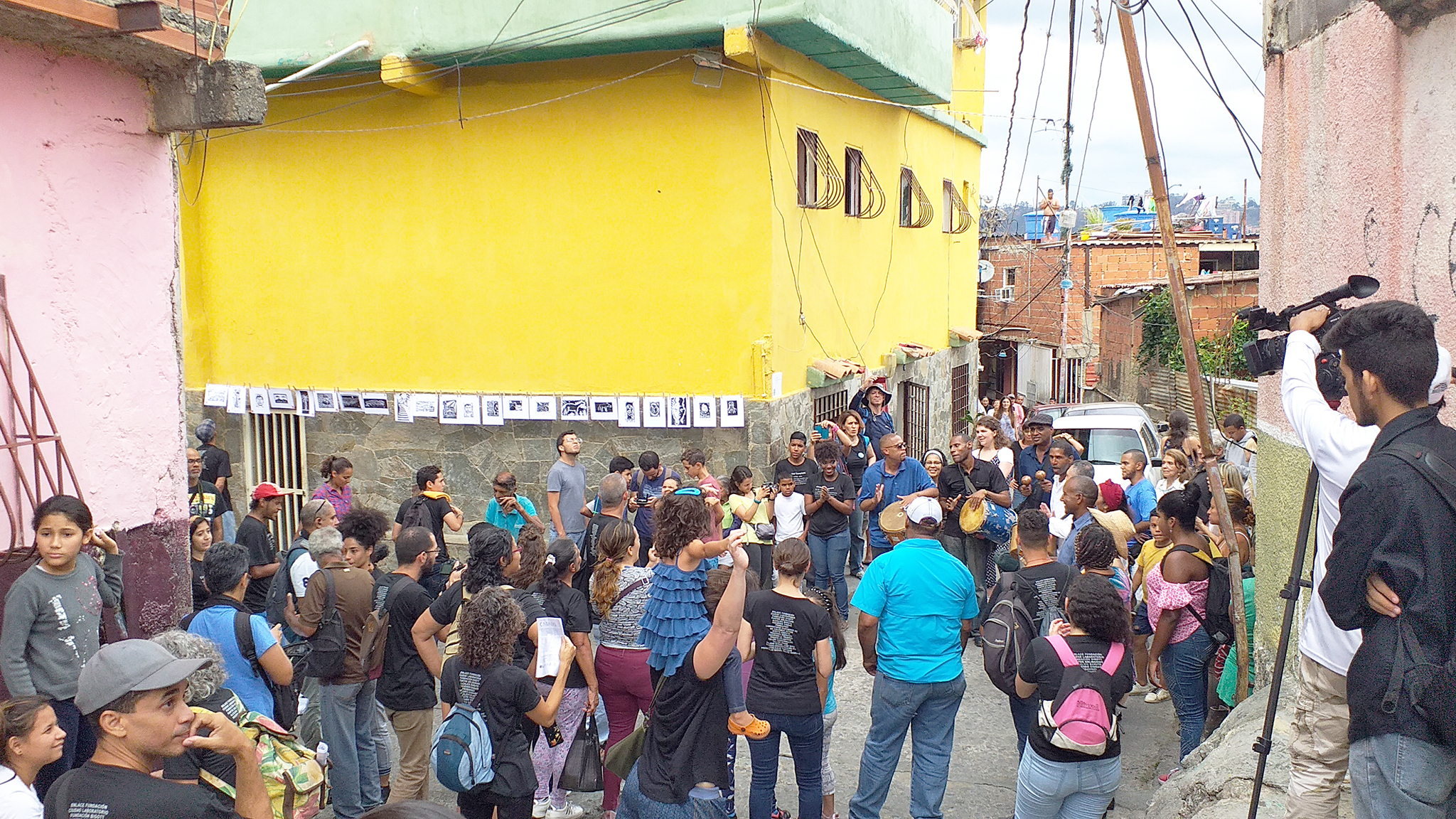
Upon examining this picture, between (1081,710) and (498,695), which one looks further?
(498,695)

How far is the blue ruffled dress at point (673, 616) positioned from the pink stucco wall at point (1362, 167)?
3291mm

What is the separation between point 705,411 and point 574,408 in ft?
4.95

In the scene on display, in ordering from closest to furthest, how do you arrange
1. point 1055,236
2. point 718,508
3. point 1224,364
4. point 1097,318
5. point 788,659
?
1. point 788,659
2. point 718,508
3. point 1224,364
4. point 1097,318
5. point 1055,236

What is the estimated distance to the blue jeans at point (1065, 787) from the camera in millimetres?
4852

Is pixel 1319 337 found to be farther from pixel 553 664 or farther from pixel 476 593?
pixel 476 593

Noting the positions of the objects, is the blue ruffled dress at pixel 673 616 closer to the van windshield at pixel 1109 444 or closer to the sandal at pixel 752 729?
the sandal at pixel 752 729

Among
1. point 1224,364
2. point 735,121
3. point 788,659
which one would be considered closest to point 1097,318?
point 1224,364

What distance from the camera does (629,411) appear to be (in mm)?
11977

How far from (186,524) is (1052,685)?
4851 millimetres

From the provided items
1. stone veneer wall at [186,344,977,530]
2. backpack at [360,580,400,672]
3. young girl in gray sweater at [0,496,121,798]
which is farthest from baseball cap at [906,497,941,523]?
stone veneer wall at [186,344,977,530]

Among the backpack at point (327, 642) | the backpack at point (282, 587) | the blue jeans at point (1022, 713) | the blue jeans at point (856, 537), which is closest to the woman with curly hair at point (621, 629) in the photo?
the backpack at point (327, 642)

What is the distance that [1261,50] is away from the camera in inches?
266

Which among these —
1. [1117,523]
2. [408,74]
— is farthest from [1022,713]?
[408,74]

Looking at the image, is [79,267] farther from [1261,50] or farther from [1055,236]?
[1055,236]
